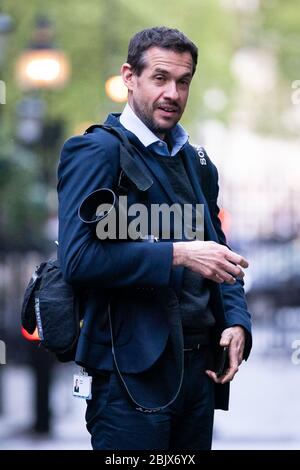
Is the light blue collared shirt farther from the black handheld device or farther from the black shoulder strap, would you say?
the black handheld device

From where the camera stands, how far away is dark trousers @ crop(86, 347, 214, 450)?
11.8 feet

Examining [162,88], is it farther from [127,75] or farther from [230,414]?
[230,414]

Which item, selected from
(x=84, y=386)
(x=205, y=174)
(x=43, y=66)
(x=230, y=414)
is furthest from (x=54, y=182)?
(x=84, y=386)

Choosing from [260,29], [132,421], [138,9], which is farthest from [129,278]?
[260,29]

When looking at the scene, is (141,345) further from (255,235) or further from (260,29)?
(260,29)

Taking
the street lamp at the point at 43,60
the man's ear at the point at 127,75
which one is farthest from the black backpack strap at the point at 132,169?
the street lamp at the point at 43,60

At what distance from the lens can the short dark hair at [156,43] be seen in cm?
374

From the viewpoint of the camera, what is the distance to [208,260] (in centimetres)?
352

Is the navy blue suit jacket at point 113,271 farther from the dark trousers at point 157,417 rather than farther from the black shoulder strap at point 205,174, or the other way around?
the black shoulder strap at point 205,174

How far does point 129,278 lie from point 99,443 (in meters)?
0.53

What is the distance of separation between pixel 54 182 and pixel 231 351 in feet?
54.5

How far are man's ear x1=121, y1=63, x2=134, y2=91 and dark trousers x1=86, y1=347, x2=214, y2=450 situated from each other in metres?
0.88

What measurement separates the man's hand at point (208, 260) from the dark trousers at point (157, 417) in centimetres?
32

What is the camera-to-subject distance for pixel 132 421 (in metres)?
3.59
